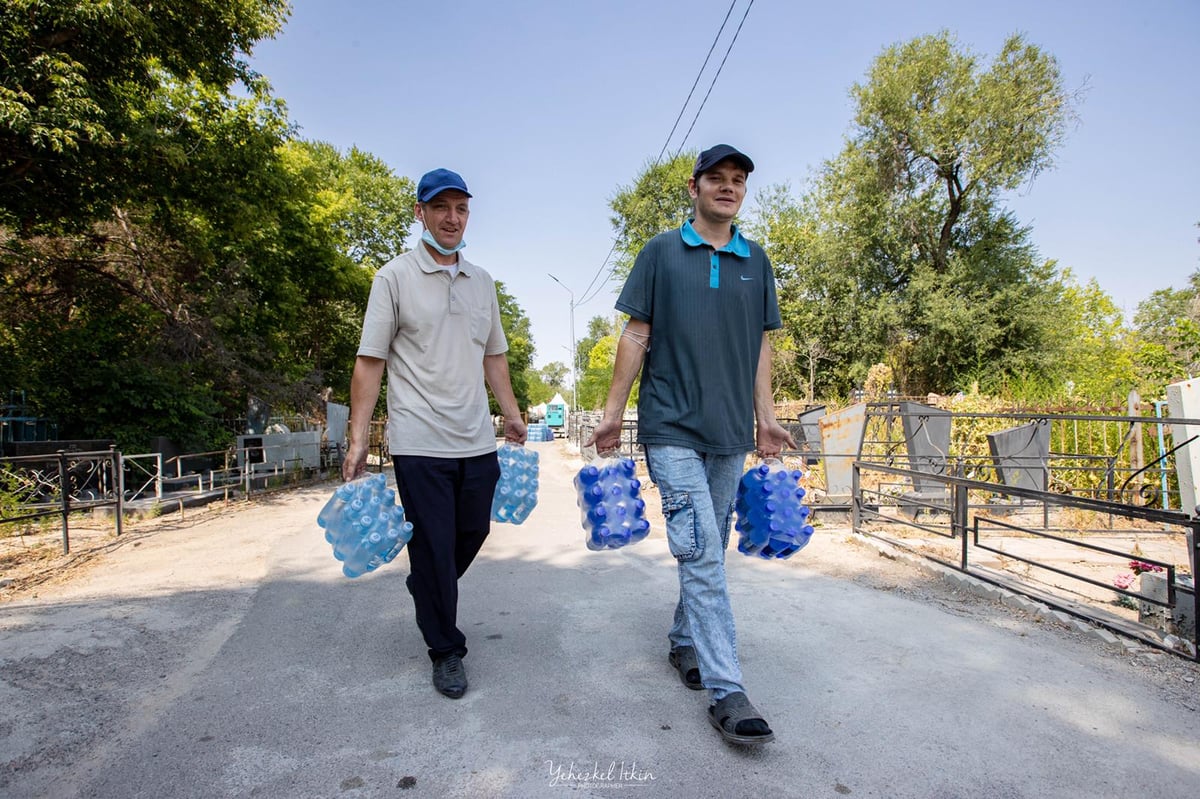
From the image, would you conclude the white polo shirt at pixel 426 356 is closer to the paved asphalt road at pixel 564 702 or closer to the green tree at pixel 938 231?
the paved asphalt road at pixel 564 702

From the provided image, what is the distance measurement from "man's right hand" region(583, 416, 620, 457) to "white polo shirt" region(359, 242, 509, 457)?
1.83ft

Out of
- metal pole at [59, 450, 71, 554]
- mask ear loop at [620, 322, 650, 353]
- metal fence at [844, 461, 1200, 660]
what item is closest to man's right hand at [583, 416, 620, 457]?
mask ear loop at [620, 322, 650, 353]

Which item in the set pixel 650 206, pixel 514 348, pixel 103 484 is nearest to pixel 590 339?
pixel 514 348

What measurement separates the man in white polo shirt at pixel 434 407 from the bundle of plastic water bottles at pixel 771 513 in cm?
124

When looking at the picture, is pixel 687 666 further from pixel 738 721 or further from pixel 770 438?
pixel 770 438

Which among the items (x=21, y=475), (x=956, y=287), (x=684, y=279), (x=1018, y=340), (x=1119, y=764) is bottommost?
(x=1119, y=764)

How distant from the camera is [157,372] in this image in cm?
1316

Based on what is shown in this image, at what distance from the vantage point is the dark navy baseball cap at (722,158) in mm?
2852

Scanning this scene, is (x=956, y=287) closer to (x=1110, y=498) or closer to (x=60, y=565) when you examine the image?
(x=1110, y=498)

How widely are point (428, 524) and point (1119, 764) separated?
2.82 meters

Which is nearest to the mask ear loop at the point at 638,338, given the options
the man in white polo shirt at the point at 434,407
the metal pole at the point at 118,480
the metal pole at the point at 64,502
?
the man in white polo shirt at the point at 434,407

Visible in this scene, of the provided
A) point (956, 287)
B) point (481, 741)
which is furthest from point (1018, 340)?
point (481, 741)

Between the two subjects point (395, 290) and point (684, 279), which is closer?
point (684, 279)

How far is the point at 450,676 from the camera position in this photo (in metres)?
3.04
